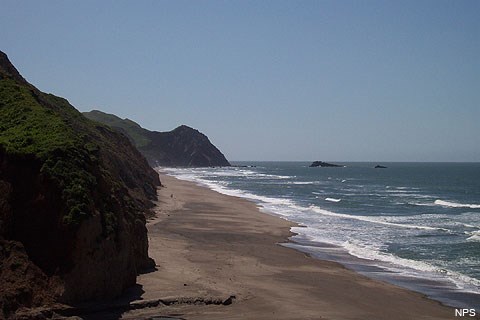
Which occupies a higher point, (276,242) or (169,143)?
(169,143)

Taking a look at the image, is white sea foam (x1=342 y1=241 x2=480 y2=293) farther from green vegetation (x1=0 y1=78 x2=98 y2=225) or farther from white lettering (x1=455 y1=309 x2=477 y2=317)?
green vegetation (x1=0 y1=78 x2=98 y2=225)

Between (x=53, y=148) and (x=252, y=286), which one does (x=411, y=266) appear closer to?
(x=252, y=286)

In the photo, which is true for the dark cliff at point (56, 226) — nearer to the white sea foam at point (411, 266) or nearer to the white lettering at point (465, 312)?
the white lettering at point (465, 312)

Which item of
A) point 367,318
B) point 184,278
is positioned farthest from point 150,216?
point 367,318

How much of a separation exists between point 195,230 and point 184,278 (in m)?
14.5

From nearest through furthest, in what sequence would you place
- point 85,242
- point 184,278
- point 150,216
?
point 85,242 < point 184,278 < point 150,216

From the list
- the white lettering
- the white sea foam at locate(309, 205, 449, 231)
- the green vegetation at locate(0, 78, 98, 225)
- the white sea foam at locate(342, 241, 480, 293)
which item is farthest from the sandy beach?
the white sea foam at locate(309, 205, 449, 231)

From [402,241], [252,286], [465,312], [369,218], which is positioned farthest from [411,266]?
[369,218]

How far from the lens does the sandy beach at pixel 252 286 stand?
1561 cm

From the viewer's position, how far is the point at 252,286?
18.8 meters

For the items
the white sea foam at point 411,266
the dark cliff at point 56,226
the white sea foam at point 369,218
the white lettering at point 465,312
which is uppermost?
the dark cliff at point 56,226

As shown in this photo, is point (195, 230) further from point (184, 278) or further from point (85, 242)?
point (85, 242)

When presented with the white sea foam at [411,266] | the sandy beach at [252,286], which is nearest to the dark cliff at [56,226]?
the sandy beach at [252,286]

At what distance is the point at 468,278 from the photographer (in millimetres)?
22031
